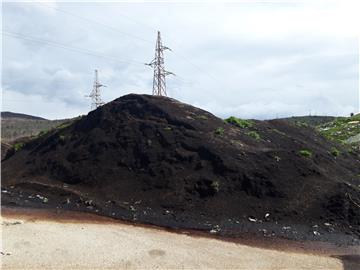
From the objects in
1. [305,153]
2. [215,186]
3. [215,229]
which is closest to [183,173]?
[215,186]

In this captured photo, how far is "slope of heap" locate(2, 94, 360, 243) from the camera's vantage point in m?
19.1

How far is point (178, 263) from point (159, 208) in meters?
6.54

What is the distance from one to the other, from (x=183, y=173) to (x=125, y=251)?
8.41 meters

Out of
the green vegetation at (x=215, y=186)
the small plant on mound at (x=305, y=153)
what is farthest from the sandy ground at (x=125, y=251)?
the small plant on mound at (x=305, y=153)

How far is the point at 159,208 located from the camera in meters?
19.8

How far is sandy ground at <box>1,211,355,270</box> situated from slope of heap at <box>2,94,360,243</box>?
226 centimetres

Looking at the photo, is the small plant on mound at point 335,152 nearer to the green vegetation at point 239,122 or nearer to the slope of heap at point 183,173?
the slope of heap at point 183,173

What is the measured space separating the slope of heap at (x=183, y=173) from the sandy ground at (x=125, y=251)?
2262mm

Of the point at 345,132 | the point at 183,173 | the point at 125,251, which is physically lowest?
the point at 125,251

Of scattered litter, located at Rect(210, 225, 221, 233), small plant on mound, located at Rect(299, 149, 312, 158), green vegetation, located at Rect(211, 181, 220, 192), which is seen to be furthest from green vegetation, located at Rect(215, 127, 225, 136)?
scattered litter, located at Rect(210, 225, 221, 233)

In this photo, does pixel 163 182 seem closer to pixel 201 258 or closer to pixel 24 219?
pixel 24 219

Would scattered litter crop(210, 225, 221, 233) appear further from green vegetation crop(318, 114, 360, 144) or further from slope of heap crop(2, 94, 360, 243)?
green vegetation crop(318, 114, 360, 144)

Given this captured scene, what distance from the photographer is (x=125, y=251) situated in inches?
554

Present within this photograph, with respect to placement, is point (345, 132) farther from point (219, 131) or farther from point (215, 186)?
point (215, 186)
